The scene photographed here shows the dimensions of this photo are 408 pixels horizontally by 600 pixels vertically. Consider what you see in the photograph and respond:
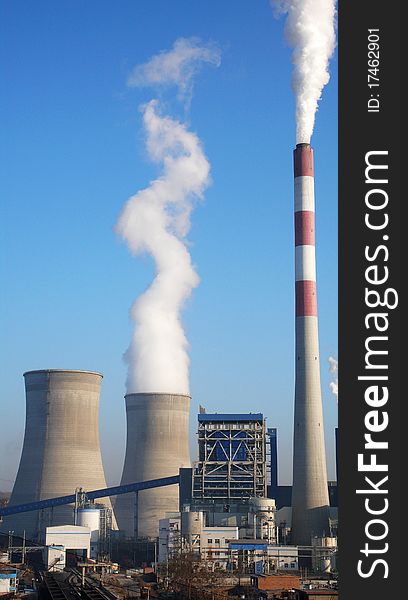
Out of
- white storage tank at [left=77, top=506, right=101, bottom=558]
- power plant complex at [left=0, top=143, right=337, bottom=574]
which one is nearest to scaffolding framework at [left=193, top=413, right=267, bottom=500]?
power plant complex at [left=0, top=143, right=337, bottom=574]

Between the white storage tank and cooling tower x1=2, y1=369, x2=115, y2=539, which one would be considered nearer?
cooling tower x1=2, y1=369, x2=115, y2=539

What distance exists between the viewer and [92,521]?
30.8 metres

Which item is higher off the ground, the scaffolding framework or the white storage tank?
the scaffolding framework

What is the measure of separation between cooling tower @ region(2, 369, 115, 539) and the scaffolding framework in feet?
13.4

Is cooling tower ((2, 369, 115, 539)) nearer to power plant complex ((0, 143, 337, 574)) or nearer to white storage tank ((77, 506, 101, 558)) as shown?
power plant complex ((0, 143, 337, 574))

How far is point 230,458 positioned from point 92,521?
6.26 meters

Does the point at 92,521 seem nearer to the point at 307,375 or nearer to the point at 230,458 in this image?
the point at 230,458

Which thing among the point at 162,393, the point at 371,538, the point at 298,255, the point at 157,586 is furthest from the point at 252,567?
the point at 371,538

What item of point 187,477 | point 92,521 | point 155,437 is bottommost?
point 92,521

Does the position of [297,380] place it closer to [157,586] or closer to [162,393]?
[162,393]

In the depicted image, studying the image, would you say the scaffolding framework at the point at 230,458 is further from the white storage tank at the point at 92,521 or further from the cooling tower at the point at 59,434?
the white storage tank at the point at 92,521

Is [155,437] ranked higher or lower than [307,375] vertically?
lower

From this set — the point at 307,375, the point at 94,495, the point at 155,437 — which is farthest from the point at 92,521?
the point at 307,375

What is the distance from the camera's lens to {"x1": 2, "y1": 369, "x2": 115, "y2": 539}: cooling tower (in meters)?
28.4
